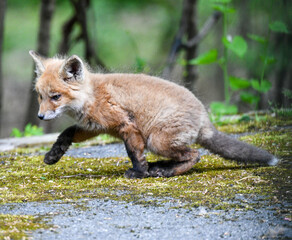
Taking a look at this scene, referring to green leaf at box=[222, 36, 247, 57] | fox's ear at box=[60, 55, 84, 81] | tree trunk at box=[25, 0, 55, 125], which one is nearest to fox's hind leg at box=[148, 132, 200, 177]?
fox's ear at box=[60, 55, 84, 81]

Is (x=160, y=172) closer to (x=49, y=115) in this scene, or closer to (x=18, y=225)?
(x=49, y=115)

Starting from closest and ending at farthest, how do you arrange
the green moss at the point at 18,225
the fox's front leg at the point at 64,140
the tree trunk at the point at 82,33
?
the green moss at the point at 18,225, the fox's front leg at the point at 64,140, the tree trunk at the point at 82,33

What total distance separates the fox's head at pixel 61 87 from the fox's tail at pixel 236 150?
5.06ft

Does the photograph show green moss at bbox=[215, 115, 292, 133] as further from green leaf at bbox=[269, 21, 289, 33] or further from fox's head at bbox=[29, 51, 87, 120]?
fox's head at bbox=[29, 51, 87, 120]

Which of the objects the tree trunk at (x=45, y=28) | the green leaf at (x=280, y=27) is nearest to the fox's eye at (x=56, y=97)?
the green leaf at (x=280, y=27)

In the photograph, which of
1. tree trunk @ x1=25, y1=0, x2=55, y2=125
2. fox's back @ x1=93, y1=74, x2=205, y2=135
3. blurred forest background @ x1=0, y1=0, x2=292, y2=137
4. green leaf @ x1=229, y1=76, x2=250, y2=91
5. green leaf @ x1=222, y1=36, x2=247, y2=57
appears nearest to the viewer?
fox's back @ x1=93, y1=74, x2=205, y2=135

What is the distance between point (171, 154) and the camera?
4910 millimetres

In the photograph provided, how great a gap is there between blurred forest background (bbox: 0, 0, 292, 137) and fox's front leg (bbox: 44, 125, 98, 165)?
10.0 ft

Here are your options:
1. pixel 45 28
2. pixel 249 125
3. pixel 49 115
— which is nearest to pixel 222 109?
pixel 249 125

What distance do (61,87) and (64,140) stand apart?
0.66 m

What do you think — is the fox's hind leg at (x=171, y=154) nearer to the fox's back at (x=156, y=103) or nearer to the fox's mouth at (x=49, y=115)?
the fox's back at (x=156, y=103)

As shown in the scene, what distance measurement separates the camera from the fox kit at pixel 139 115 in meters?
4.91

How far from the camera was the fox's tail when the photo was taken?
4.94 metres

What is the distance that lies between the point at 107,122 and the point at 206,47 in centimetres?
1213
